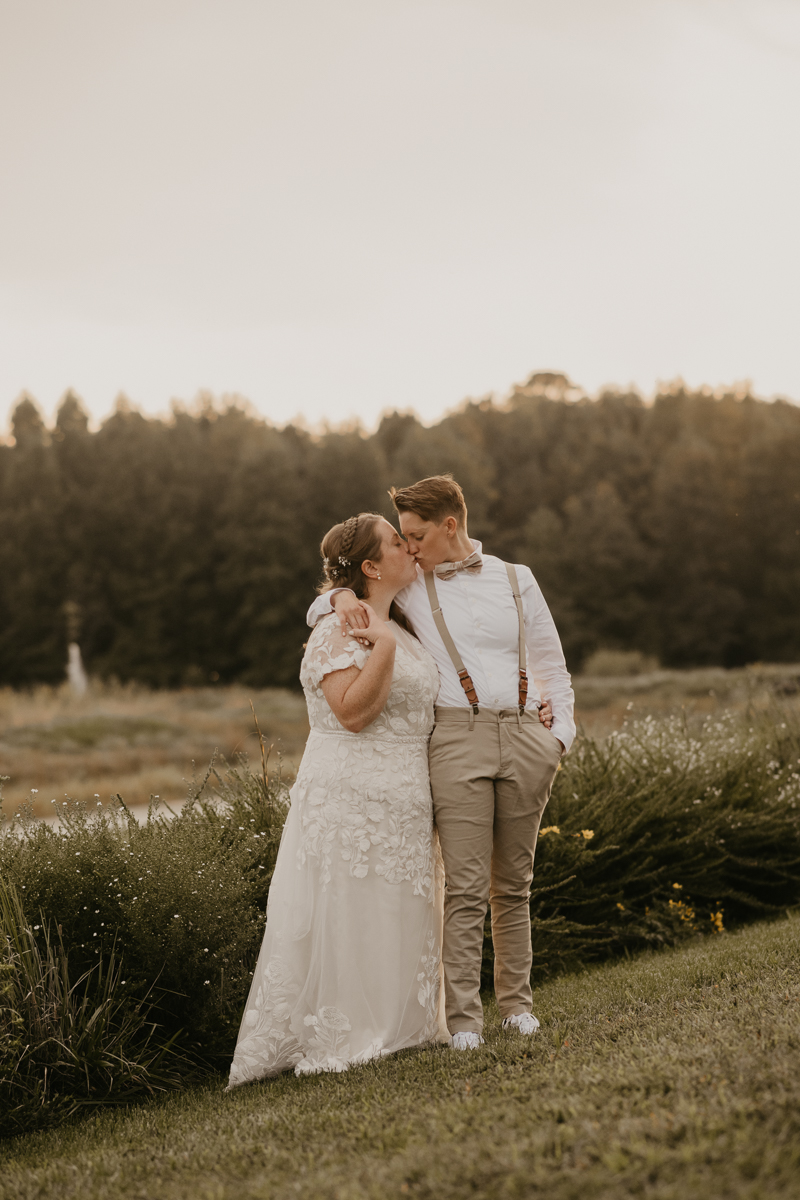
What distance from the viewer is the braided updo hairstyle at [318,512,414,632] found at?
4.06 m

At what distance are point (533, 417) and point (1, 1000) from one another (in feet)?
149

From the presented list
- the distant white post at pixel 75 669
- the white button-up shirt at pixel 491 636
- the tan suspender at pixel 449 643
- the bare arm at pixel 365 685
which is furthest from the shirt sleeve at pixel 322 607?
the distant white post at pixel 75 669

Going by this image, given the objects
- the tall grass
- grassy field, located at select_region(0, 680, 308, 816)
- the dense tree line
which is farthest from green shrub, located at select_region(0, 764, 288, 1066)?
the dense tree line

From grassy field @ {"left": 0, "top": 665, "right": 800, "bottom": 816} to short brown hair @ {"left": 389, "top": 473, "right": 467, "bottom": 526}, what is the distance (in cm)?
444

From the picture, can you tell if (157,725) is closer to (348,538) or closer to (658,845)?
(658,845)

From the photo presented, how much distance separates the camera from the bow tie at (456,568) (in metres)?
4.20

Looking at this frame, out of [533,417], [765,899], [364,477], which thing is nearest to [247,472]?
[364,477]

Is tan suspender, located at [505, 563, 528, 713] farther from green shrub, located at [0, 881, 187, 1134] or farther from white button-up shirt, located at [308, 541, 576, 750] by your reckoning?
green shrub, located at [0, 881, 187, 1134]

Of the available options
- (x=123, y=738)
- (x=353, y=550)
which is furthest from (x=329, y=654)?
(x=123, y=738)

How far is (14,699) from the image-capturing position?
27344 mm

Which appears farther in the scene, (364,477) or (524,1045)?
(364,477)

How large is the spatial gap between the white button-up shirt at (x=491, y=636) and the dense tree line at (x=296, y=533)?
33.3m

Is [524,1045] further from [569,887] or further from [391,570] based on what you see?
[569,887]

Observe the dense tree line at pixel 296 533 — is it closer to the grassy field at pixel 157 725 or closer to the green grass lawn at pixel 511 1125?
the grassy field at pixel 157 725
